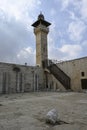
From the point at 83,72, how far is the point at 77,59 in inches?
83.6

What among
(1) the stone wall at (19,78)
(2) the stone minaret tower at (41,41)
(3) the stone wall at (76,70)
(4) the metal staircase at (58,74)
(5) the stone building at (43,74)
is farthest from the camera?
(2) the stone minaret tower at (41,41)

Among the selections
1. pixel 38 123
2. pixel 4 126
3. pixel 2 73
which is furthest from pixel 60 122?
pixel 2 73

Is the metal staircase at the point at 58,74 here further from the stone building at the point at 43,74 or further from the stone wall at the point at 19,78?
the stone wall at the point at 19,78

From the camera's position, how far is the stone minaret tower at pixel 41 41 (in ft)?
88.2

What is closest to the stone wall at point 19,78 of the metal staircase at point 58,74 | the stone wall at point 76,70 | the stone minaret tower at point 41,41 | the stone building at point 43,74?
the stone building at point 43,74

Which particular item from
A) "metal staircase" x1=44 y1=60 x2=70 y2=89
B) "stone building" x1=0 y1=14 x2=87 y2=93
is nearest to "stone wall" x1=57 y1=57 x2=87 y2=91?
"stone building" x1=0 y1=14 x2=87 y2=93

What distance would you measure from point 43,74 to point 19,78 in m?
4.98

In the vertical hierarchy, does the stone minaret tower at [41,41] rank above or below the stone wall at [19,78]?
above

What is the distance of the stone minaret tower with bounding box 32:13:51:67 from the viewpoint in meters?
26.9

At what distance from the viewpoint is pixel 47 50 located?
28031 mm

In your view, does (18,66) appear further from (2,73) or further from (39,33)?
(39,33)

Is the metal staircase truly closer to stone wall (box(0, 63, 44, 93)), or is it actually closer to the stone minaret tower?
the stone minaret tower

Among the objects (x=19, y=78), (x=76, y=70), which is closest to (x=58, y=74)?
(x=76, y=70)

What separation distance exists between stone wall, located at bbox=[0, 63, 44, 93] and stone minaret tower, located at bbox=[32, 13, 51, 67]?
→ 236 cm
